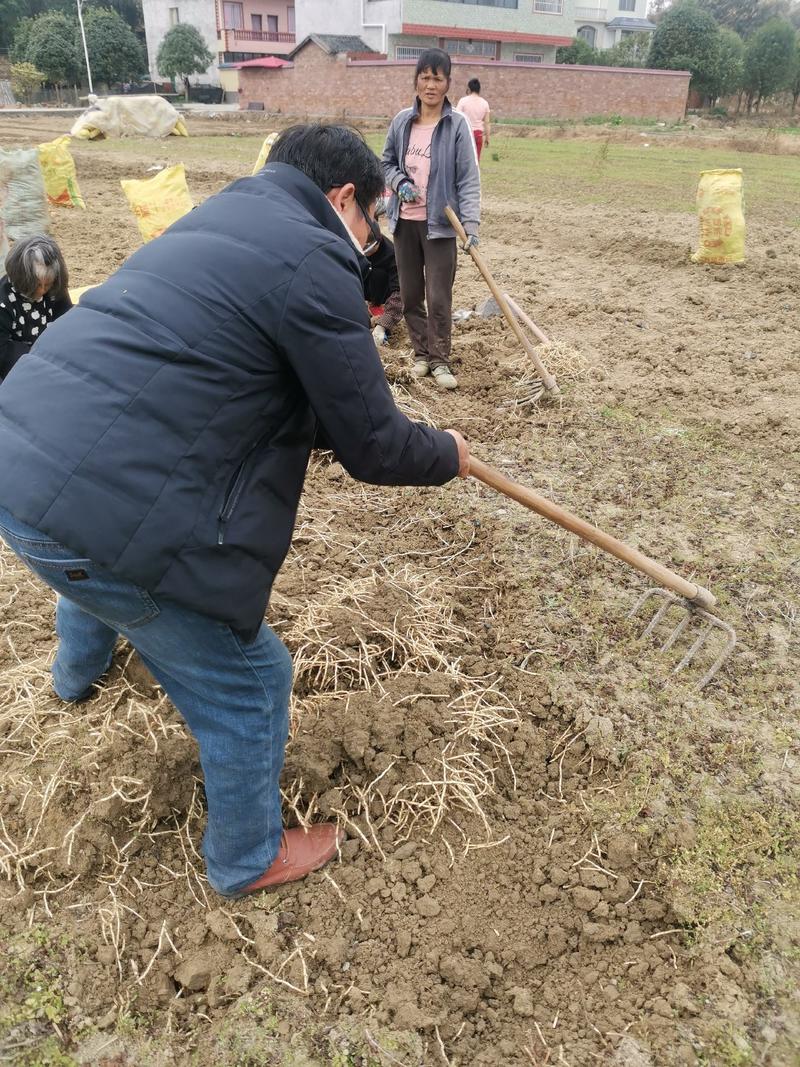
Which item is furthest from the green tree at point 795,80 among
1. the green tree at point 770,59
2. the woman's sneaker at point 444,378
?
the woman's sneaker at point 444,378

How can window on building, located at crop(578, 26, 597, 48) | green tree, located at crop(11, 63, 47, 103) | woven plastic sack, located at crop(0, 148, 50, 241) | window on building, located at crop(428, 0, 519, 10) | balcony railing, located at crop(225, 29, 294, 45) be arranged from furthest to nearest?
window on building, located at crop(578, 26, 597, 48) < balcony railing, located at crop(225, 29, 294, 45) < window on building, located at crop(428, 0, 519, 10) < green tree, located at crop(11, 63, 47, 103) < woven plastic sack, located at crop(0, 148, 50, 241)

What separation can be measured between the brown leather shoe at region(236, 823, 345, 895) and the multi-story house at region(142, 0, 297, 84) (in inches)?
2099

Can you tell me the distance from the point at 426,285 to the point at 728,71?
39.9 m

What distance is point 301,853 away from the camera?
2148mm

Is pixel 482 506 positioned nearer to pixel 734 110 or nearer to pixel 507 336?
pixel 507 336

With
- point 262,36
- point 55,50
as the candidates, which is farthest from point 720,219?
point 262,36

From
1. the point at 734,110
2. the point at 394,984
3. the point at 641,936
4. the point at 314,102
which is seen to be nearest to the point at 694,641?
the point at 641,936

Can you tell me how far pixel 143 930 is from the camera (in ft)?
6.64

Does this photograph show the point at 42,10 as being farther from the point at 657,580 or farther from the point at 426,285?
the point at 657,580

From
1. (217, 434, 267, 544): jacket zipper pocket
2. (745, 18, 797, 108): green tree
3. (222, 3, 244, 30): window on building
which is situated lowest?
(217, 434, 267, 544): jacket zipper pocket

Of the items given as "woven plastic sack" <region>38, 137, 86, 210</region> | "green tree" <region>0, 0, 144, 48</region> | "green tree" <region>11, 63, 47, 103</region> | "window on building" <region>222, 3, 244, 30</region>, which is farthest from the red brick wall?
"woven plastic sack" <region>38, 137, 86, 210</region>

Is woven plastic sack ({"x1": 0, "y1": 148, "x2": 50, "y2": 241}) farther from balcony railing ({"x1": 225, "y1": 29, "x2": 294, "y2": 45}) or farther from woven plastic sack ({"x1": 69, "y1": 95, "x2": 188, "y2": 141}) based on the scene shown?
balcony railing ({"x1": 225, "y1": 29, "x2": 294, "y2": 45})

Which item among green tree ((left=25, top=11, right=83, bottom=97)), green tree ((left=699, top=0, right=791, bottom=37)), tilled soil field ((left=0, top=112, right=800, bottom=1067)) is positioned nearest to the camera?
tilled soil field ((left=0, top=112, right=800, bottom=1067))

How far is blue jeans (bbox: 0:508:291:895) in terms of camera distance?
154 cm
